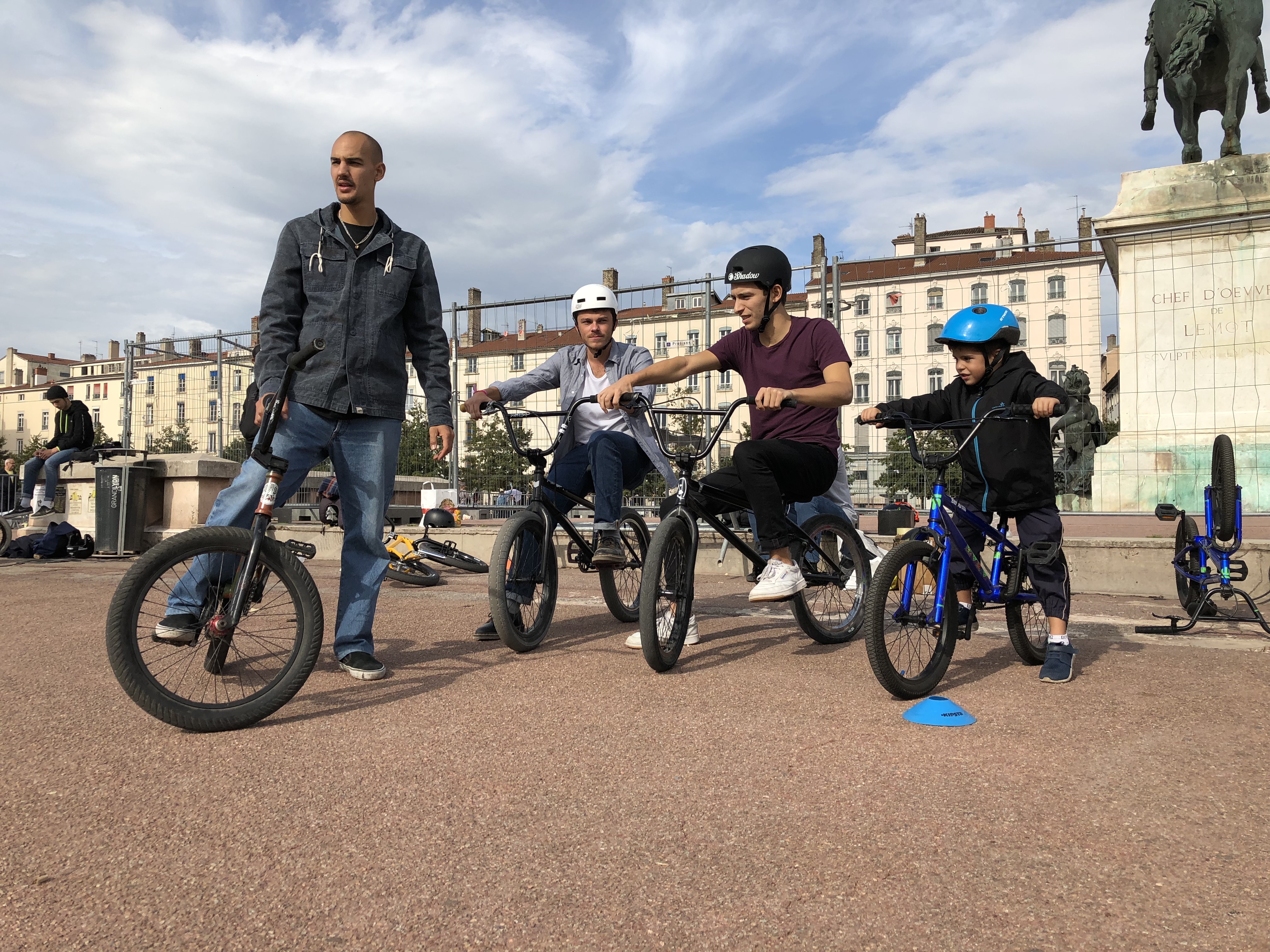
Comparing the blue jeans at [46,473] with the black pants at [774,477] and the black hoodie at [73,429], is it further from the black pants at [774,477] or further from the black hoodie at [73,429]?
the black pants at [774,477]

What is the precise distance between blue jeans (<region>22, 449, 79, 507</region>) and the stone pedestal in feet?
45.9

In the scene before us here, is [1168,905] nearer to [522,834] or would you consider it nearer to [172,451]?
[522,834]

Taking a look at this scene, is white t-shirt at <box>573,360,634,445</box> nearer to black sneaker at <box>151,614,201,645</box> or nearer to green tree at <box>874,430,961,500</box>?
black sneaker at <box>151,614,201,645</box>

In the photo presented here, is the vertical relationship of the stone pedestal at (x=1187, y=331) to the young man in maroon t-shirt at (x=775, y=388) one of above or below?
above

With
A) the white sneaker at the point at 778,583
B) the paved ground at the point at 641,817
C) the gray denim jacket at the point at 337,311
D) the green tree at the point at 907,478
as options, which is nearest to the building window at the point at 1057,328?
the green tree at the point at 907,478

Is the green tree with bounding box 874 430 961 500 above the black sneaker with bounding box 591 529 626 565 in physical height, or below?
above

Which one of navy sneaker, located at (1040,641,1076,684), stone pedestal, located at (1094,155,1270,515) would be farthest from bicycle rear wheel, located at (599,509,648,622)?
stone pedestal, located at (1094,155,1270,515)

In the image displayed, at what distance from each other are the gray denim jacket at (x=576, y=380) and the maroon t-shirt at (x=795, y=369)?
60 cm

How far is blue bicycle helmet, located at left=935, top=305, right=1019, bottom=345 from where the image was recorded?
4312 millimetres

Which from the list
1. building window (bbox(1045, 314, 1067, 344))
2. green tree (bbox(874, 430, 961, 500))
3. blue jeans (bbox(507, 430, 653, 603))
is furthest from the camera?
building window (bbox(1045, 314, 1067, 344))

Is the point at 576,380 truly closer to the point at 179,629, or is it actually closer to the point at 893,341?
the point at 179,629

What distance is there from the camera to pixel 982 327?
14.2 ft

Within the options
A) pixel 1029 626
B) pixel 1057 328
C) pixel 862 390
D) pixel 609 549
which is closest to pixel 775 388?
pixel 609 549

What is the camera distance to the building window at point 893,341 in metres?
16.4
